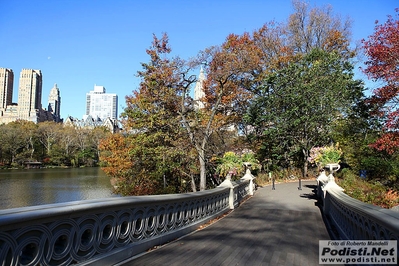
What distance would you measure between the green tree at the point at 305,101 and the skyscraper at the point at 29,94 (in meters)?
152

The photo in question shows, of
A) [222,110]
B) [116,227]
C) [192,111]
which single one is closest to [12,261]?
[116,227]

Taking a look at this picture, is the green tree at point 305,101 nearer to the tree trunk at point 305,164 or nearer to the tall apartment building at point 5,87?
the tree trunk at point 305,164

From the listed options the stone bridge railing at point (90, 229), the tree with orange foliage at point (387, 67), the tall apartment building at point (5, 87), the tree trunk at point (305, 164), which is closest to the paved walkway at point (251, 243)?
the stone bridge railing at point (90, 229)

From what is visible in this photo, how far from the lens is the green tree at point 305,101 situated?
2189 cm

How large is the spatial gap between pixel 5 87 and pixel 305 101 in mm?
181604

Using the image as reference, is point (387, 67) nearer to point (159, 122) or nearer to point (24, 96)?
Result: point (159, 122)

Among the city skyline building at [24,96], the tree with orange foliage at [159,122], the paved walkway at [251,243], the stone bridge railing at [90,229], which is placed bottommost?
the paved walkway at [251,243]

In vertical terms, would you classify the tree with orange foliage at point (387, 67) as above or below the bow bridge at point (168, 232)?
above

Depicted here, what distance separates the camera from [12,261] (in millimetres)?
2770

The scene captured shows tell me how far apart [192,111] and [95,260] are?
13.6 meters

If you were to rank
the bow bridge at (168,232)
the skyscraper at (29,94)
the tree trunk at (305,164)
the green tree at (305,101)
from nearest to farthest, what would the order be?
the bow bridge at (168,232)
the green tree at (305,101)
the tree trunk at (305,164)
the skyscraper at (29,94)

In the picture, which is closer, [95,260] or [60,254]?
[60,254]

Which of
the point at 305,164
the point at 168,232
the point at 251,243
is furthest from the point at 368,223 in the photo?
the point at 305,164

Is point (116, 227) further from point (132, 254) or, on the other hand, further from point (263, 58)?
point (263, 58)
